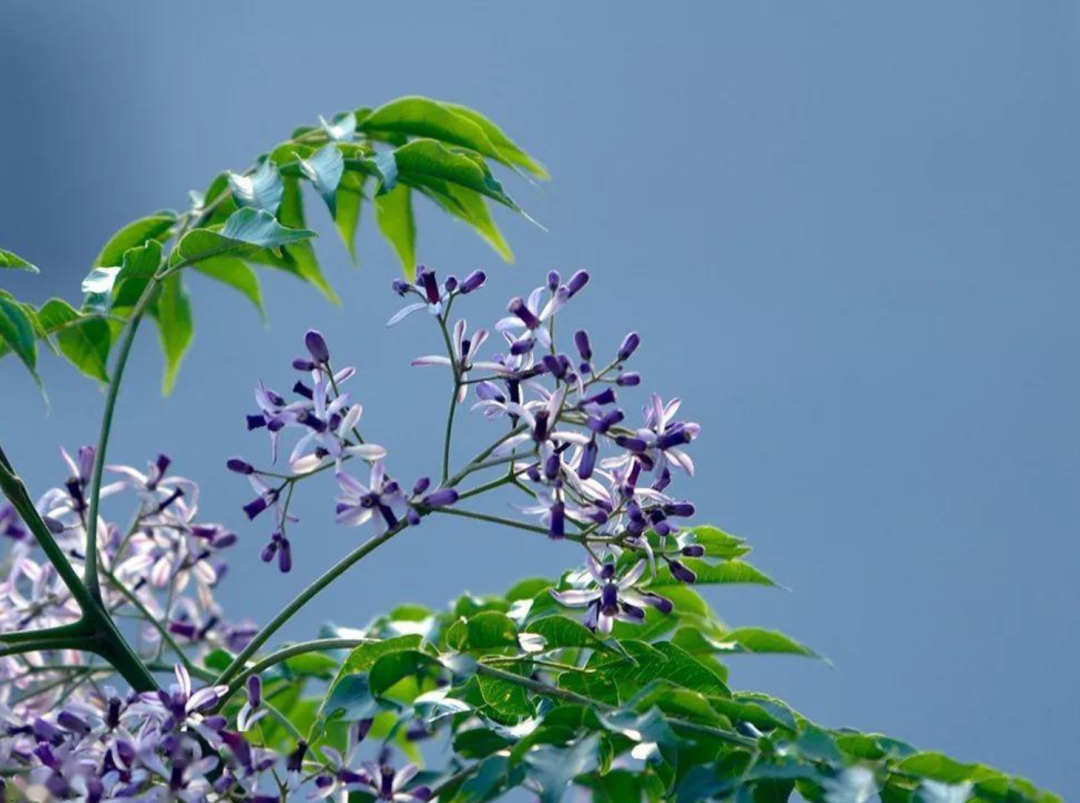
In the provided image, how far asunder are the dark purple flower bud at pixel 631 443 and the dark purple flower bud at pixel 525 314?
94 millimetres

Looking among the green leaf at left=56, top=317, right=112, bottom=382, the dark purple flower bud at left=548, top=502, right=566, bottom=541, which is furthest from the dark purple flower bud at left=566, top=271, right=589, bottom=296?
the green leaf at left=56, top=317, right=112, bottom=382

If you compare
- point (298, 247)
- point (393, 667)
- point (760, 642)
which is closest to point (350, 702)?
point (393, 667)

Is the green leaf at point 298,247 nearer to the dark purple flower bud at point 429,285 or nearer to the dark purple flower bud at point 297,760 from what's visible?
the dark purple flower bud at point 429,285

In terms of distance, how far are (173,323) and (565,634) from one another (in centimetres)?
61

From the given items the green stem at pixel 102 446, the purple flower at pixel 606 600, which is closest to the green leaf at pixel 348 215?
the green stem at pixel 102 446

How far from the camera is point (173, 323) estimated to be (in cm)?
135

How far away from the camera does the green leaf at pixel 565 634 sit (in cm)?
89

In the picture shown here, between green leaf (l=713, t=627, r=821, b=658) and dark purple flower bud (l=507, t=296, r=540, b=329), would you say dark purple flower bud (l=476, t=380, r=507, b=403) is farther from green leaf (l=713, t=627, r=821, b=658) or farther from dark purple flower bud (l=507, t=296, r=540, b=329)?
green leaf (l=713, t=627, r=821, b=658)

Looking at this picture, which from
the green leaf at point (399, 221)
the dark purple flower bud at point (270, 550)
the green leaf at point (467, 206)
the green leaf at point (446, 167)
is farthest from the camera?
the green leaf at point (399, 221)

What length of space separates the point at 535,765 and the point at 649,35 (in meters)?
5.33

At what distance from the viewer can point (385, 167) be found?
107 centimetres

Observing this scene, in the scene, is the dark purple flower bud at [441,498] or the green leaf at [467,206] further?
the green leaf at [467,206]

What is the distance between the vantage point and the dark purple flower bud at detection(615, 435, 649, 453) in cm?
90

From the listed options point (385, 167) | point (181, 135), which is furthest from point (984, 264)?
point (385, 167)
